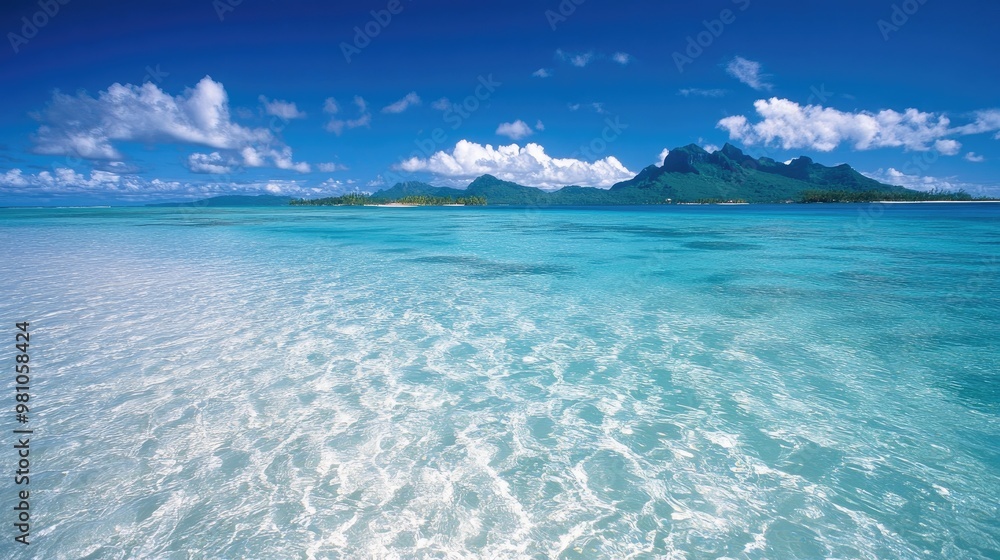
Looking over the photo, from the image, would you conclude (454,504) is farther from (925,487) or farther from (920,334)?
(920,334)

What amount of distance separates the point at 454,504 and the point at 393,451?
130 cm

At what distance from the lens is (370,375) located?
8.18 meters

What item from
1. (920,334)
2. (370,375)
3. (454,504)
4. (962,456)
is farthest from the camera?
(920,334)

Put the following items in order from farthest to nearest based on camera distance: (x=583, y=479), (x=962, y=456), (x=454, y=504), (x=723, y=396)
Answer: (x=723, y=396) < (x=962, y=456) < (x=583, y=479) < (x=454, y=504)

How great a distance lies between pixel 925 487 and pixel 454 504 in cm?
514

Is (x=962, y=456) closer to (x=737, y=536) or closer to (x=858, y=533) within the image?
(x=858, y=533)

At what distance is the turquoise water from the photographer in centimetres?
439

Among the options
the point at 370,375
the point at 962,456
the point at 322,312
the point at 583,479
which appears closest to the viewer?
the point at 583,479

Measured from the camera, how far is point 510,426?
6414 millimetres

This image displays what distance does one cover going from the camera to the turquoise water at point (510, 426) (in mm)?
4391

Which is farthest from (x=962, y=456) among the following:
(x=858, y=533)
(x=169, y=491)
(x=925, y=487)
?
(x=169, y=491)

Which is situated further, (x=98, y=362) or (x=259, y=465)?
(x=98, y=362)

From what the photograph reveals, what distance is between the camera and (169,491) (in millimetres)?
4891

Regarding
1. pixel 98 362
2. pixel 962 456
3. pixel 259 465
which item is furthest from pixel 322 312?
pixel 962 456
